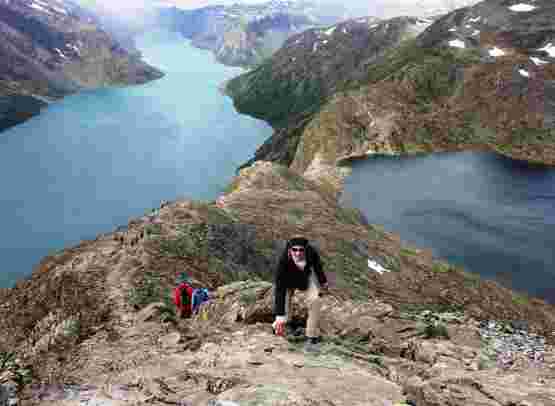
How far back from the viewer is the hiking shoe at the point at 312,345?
13.3 meters

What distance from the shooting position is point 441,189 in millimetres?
101250

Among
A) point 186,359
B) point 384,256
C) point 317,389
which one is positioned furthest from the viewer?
point 384,256

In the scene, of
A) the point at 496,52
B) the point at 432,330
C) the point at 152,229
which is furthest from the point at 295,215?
the point at 496,52

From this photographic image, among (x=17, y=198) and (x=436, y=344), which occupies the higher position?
(x=436, y=344)

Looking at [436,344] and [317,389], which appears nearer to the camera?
[317,389]

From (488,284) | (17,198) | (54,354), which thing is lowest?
(17,198)

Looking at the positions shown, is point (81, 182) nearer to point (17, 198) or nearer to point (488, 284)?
point (17, 198)

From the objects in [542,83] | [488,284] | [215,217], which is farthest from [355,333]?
[542,83]

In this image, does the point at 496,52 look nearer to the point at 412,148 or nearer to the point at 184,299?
the point at 412,148

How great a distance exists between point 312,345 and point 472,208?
8573 cm

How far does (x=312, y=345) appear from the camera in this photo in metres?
13.5

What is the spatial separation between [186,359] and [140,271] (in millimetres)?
12846

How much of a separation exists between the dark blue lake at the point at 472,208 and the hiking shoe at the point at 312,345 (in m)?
55.6

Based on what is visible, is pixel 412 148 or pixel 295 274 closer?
pixel 295 274
